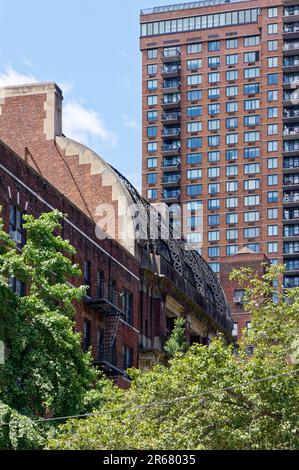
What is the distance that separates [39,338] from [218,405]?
6.51 m

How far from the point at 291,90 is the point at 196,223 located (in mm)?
21882

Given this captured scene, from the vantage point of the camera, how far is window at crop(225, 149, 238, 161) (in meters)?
198

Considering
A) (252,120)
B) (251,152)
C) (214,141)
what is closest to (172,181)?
(214,141)

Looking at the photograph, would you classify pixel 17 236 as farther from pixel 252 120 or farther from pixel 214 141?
pixel 252 120

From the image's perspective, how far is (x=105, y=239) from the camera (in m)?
75.1

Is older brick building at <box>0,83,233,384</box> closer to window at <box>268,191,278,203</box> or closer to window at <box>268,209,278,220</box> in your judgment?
window at <box>268,209,278,220</box>

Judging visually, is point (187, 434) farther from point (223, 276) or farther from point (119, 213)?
point (223, 276)

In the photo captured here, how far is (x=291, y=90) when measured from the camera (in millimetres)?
195750

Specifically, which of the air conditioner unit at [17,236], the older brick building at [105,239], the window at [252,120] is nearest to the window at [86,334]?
the older brick building at [105,239]

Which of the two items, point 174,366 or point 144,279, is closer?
point 174,366

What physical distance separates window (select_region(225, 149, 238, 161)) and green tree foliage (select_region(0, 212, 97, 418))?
152 meters

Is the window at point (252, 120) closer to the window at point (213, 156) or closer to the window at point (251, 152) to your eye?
the window at point (251, 152)

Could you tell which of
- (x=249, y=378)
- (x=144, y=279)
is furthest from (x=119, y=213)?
(x=249, y=378)

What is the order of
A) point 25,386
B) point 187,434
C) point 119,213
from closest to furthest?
point 187,434
point 25,386
point 119,213
